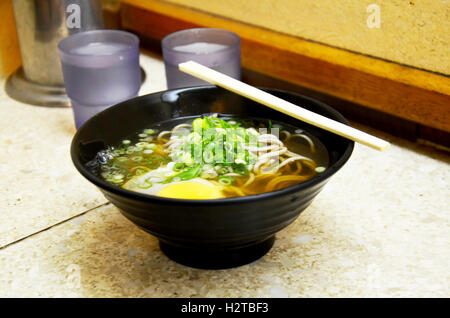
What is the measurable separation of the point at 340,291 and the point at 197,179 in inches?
15.4

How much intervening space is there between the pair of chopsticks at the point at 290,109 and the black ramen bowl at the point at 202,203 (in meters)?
0.03

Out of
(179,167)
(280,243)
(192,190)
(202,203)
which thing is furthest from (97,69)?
(202,203)

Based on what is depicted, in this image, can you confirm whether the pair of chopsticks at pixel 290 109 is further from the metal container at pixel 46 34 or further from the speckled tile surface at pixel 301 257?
the metal container at pixel 46 34

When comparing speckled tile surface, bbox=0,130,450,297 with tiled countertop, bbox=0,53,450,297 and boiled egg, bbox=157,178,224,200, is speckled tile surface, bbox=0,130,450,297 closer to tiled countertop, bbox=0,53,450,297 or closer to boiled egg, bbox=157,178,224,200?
tiled countertop, bbox=0,53,450,297

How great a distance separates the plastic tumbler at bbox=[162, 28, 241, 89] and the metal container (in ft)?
1.42

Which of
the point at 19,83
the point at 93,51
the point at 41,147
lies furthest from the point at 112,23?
the point at 41,147

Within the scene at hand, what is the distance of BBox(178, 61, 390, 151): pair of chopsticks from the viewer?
3.68ft

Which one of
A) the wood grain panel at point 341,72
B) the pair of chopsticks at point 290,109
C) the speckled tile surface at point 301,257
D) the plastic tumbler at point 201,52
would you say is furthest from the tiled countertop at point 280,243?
the plastic tumbler at point 201,52

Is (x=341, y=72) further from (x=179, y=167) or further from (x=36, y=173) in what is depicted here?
(x=36, y=173)

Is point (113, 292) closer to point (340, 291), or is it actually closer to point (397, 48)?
point (340, 291)

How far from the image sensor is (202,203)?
0.96 m

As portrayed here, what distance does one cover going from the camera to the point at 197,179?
1.23 meters

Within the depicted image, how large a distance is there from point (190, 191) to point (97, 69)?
779 mm

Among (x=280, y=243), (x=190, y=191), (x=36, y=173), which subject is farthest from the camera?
(x=36, y=173)
